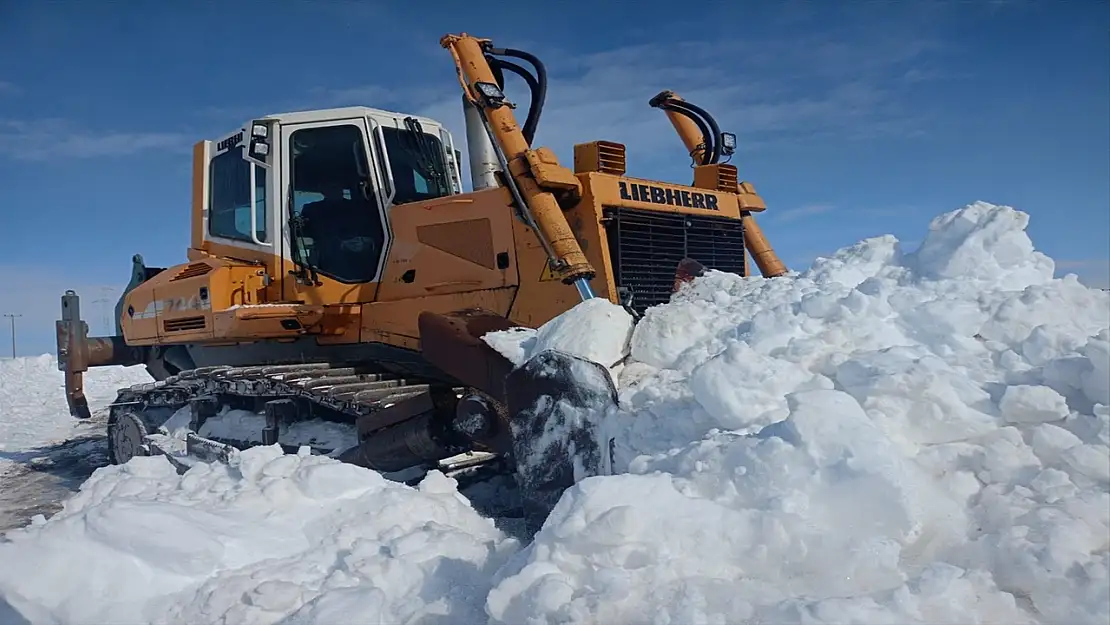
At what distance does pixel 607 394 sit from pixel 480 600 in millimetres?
1161

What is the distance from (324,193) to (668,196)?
109 inches

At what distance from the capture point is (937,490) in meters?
2.57

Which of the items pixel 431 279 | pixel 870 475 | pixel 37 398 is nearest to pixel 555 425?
pixel 870 475

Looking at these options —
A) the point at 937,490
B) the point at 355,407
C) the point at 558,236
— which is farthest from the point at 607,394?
the point at 355,407

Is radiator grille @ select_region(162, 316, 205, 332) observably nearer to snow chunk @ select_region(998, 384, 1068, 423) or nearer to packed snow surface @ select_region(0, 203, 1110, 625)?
packed snow surface @ select_region(0, 203, 1110, 625)

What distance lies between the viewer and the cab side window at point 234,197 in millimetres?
6703

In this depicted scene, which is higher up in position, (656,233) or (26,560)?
(656,233)

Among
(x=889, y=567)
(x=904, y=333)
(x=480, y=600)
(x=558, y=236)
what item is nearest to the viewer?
(x=889, y=567)

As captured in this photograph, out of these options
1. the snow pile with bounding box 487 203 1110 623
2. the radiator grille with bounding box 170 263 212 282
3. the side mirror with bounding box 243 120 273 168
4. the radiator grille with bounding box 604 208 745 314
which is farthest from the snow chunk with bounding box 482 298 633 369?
the radiator grille with bounding box 170 263 212 282

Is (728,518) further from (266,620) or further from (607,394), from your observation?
(266,620)

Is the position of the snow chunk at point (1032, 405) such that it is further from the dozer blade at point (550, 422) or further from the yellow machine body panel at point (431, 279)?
the yellow machine body panel at point (431, 279)

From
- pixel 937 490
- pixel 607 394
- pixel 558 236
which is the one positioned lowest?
pixel 937 490

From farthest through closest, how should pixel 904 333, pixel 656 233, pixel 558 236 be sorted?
pixel 656 233, pixel 558 236, pixel 904 333

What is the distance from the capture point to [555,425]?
12.3 feet
